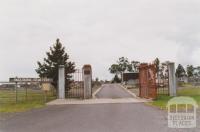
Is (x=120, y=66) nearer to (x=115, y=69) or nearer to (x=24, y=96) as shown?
(x=115, y=69)

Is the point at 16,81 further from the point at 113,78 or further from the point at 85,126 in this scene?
the point at 113,78

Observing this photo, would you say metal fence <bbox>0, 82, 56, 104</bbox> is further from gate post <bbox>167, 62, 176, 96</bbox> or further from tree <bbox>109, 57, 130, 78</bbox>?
tree <bbox>109, 57, 130, 78</bbox>

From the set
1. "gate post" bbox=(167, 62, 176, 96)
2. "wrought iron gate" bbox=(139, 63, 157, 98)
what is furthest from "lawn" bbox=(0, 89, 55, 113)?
"gate post" bbox=(167, 62, 176, 96)

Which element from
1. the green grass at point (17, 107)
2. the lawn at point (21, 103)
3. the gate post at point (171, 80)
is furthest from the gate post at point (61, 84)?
the gate post at point (171, 80)

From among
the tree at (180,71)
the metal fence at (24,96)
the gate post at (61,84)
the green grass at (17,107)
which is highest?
the tree at (180,71)

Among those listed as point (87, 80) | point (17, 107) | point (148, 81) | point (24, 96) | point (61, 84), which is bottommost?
point (17, 107)

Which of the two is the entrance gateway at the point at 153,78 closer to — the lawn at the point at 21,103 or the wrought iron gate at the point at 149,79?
the wrought iron gate at the point at 149,79

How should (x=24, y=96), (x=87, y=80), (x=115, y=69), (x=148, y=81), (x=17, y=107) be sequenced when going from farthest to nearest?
(x=115, y=69) → (x=24, y=96) → (x=87, y=80) → (x=148, y=81) → (x=17, y=107)

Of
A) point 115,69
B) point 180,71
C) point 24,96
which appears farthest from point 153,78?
point 115,69

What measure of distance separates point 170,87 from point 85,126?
2337 centimetres

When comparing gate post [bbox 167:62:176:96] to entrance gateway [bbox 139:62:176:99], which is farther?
gate post [bbox 167:62:176:96]

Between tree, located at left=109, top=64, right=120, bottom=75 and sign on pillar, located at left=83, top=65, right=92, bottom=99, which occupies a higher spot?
tree, located at left=109, top=64, right=120, bottom=75

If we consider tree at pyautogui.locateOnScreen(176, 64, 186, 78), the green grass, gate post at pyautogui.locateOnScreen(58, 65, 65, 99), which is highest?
tree at pyautogui.locateOnScreen(176, 64, 186, 78)

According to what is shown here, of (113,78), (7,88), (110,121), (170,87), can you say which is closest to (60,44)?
(170,87)
